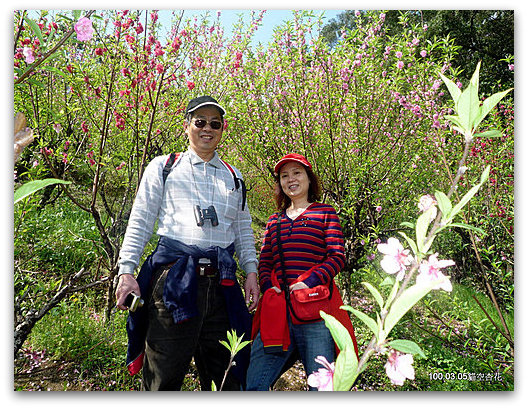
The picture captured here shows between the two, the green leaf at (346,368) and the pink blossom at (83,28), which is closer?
the green leaf at (346,368)

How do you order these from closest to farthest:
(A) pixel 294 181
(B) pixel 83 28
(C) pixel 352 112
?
(B) pixel 83 28 < (A) pixel 294 181 < (C) pixel 352 112

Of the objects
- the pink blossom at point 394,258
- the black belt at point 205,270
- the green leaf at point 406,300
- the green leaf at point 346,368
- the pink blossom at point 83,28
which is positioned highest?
the pink blossom at point 83,28

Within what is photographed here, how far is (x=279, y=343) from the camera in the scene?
5.41 ft

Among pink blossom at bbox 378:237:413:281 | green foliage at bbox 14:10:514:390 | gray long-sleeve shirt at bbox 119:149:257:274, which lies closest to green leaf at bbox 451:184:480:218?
pink blossom at bbox 378:237:413:281

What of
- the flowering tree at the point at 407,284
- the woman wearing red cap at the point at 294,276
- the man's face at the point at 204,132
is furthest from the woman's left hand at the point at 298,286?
the flowering tree at the point at 407,284

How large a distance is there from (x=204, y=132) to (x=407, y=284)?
142cm

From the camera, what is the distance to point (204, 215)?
1.67 metres

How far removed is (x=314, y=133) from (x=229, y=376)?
191cm

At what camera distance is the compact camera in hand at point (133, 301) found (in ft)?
5.06

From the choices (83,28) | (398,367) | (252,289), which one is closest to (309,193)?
(252,289)

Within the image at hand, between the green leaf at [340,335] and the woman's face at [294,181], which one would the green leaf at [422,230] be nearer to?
the green leaf at [340,335]

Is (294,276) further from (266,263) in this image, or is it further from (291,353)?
(291,353)

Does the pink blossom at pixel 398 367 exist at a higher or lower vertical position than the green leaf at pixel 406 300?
lower

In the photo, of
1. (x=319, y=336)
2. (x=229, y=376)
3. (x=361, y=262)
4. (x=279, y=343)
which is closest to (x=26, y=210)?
(x=229, y=376)
